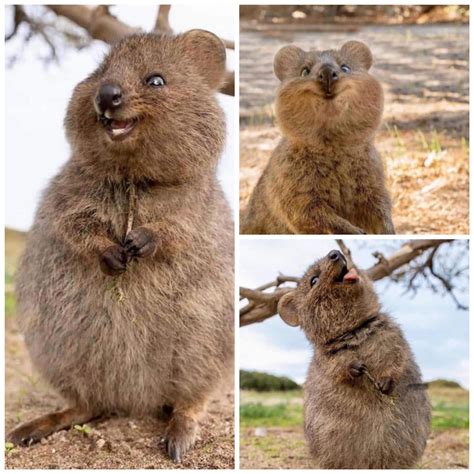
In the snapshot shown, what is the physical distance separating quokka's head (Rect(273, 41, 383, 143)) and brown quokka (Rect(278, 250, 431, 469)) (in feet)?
1.66

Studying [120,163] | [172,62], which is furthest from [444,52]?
[120,163]

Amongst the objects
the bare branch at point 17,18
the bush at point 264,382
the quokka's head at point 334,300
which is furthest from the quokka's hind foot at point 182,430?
the bare branch at point 17,18

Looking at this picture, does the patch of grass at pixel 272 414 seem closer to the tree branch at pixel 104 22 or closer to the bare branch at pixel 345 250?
the bare branch at pixel 345 250

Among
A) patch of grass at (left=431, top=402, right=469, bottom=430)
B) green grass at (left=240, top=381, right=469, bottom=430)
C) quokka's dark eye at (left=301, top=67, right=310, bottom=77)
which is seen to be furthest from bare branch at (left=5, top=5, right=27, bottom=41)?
patch of grass at (left=431, top=402, right=469, bottom=430)

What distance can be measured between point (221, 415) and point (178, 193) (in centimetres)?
113

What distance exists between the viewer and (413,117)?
3.60 metres

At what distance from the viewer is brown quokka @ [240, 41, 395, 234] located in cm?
318

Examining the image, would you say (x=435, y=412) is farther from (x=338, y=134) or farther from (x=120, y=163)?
(x=120, y=163)

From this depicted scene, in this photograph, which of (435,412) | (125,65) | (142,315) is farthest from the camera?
(435,412)

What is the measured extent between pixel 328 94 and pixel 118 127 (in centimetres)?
83

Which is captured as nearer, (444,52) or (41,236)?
(41,236)

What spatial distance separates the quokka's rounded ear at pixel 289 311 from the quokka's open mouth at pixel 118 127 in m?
0.95

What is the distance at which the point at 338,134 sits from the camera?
3.24m

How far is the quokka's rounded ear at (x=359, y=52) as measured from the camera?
3271 millimetres
